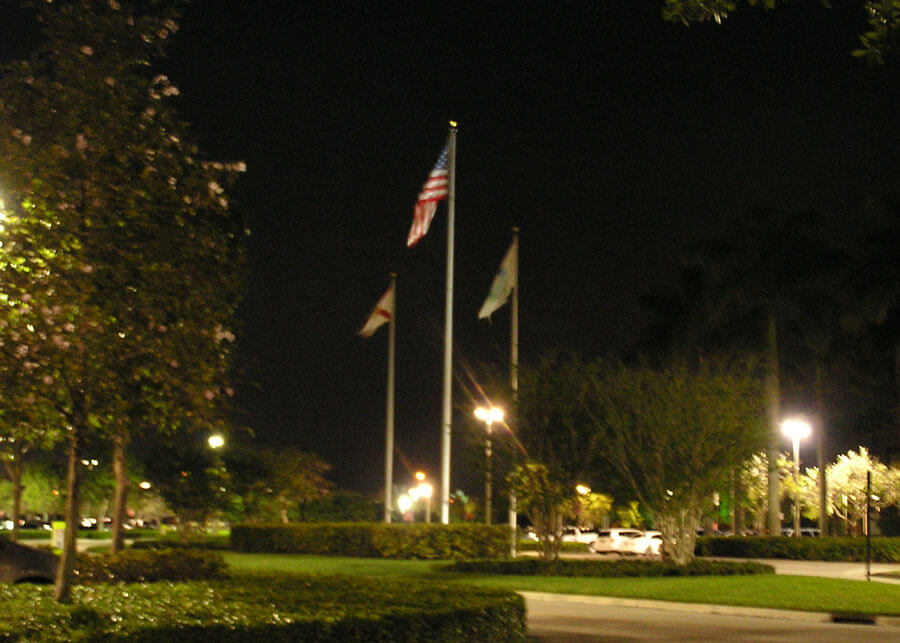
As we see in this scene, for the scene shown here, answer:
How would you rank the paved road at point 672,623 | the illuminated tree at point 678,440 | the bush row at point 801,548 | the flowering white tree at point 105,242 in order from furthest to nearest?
the bush row at point 801,548, the illuminated tree at point 678,440, the paved road at point 672,623, the flowering white tree at point 105,242

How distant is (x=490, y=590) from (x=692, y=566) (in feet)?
50.1

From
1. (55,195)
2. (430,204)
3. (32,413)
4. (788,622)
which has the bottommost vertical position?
(788,622)

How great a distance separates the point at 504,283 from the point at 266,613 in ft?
70.3

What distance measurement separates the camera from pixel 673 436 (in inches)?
1086

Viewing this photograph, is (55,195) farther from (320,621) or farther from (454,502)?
(454,502)

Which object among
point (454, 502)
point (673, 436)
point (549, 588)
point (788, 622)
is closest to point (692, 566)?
point (673, 436)

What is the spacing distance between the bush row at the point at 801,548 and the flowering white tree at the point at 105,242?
106 feet

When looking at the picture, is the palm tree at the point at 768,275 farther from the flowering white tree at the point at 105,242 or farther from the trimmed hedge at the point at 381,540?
the flowering white tree at the point at 105,242

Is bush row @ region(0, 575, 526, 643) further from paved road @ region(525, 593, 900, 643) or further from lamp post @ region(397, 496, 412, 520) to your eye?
lamp post @ region(397, 496, 412, 520)

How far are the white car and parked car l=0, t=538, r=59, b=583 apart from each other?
34.9 m

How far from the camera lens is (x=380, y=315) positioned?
3544 cm

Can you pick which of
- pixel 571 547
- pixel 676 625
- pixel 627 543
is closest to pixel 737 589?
pixel 676 625

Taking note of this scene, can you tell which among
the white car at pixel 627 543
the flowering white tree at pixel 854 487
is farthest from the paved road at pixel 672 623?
the flowering white tree at pixel 854 487

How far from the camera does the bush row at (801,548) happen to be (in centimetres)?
3969
